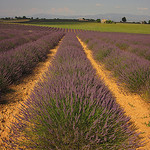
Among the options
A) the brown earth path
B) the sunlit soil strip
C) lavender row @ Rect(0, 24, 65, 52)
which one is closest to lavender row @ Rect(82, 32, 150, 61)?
the sunlit soil strip

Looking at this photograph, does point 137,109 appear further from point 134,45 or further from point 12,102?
point 134,45

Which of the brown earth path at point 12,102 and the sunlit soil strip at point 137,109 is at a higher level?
the brown earth path at point 12,102

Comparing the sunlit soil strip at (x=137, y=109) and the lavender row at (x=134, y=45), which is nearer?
the sunlit soil strip at (x=137, y=109)

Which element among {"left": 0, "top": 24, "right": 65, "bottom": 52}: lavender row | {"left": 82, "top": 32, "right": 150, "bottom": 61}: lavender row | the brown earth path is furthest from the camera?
{"left": 0, "top": 24, "right": 65, "bottom": 52}: lavender row

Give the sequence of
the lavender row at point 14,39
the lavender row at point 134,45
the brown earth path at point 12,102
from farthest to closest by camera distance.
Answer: the lavender row at point 14,39 < the lavender row at point 134,45 < the brown earth path at point 12,102

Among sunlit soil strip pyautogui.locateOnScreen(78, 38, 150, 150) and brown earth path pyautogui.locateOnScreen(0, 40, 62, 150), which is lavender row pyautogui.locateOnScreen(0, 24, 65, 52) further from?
sunlit soil strip pyautogui.locateOnScreen(78, 38, 150, 150)

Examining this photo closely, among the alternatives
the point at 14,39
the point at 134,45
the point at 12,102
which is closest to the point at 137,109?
the point at 12,102

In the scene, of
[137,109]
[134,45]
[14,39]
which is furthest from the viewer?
[14,39]

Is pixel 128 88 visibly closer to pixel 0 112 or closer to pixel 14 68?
pixel 0 112

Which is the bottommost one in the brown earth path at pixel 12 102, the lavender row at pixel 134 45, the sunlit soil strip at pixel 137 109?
the sunlit soil strip at pixel 137 109

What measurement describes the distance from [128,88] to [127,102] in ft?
1.57

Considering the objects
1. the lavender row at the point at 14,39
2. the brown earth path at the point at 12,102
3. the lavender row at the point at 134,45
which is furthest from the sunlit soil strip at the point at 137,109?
the lavender row at the point at 14,39

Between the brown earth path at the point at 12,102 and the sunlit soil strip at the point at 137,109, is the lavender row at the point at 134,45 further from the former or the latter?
the brown earth path at the point at 12,102

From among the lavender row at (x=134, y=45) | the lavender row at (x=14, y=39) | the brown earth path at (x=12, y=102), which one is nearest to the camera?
the brown earth path at (x=12, y=102)
